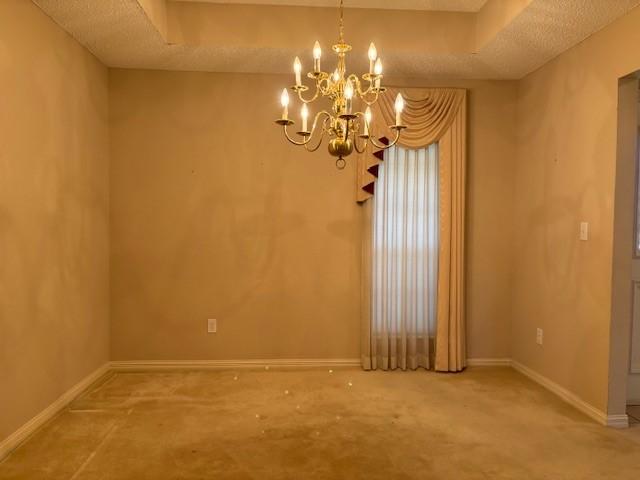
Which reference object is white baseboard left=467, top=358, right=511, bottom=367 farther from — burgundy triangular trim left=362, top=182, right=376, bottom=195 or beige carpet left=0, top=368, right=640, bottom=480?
burgundy triangular trim left=362, top=182, right=376, bottom=195

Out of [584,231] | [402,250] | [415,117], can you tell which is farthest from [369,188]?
[584,231]

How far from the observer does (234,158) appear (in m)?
4.12

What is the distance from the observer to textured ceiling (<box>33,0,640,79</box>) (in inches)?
115

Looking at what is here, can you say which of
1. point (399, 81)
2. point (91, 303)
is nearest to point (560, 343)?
point (399, 81)

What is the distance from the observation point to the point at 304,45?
11.7 ft

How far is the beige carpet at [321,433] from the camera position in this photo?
2.49 m

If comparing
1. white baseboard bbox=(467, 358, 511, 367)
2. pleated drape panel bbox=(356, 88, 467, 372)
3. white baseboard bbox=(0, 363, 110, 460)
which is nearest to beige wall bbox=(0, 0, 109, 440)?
white baseboard bbox=(0, 363, 110, 460)

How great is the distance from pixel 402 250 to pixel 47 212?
2696mm

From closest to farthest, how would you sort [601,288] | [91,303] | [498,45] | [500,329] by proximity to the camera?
[601,288] < [498,45] < [91,303] < [500,329]

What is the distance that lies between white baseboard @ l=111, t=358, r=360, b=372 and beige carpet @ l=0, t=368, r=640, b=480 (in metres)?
0.20

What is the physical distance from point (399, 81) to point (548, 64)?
1168 mm

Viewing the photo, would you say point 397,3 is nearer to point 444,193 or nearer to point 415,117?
point 415,117

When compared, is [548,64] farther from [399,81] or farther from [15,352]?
[15,352]

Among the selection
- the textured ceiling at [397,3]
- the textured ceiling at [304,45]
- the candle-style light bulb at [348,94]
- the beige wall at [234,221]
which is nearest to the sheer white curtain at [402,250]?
the beige wall at [234,221]
